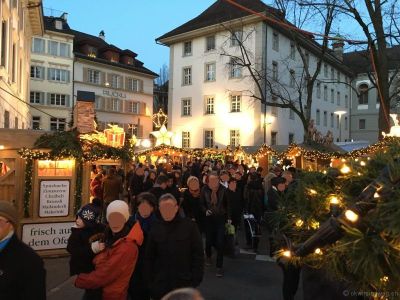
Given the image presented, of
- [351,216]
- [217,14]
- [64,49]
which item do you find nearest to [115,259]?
[351,216]

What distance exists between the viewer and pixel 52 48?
159 ft

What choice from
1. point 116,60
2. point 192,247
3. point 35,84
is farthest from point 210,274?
point 116,60

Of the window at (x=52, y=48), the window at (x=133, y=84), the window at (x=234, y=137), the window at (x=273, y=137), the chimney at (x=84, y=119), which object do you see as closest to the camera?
the chimney at (x=84, y=119)

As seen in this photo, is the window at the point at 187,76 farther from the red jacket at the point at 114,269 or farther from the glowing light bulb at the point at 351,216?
the glowing light bulb at the point at 351,216

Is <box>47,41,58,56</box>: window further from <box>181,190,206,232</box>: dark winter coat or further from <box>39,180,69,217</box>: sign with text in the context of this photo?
<box>181,190,206,232</box>: dark winter coat

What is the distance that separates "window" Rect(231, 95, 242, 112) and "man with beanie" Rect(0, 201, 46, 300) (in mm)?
34744

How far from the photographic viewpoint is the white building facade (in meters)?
36.0

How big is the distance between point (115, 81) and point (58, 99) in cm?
725

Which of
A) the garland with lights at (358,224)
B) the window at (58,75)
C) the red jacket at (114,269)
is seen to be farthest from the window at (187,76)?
the garland with lights at (358,224)

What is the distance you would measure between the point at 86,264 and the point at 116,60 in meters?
51.5

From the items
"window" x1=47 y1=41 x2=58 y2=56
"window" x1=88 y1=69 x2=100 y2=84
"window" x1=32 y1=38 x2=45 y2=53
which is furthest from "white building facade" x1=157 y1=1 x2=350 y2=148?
"window" x1=32 y1=38 x2=45 y2=53

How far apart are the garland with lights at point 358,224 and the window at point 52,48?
4877 cm

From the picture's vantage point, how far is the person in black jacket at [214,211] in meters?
8.18

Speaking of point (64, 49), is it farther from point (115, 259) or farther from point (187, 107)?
point (115, 259)
